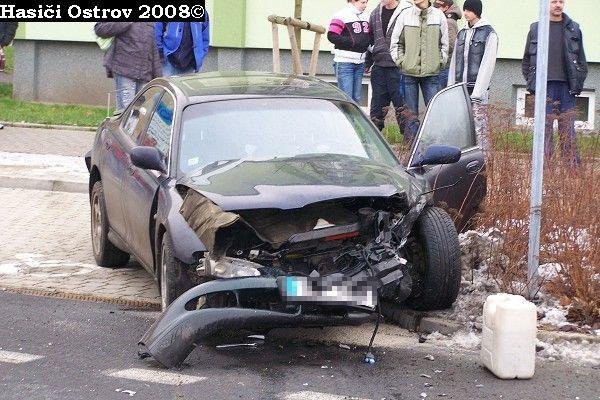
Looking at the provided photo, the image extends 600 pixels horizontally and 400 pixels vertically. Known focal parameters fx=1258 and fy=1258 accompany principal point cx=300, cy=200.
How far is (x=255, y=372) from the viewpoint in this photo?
268 inches

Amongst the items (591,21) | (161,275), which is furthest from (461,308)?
(591,21)

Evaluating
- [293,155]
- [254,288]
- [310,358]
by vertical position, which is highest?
[293,155]

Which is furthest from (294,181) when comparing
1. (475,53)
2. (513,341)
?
(475,53)

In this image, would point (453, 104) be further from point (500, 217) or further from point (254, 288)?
point (254, 288)

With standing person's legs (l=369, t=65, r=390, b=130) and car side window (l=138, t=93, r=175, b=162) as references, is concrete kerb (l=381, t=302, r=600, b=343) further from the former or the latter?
standing person's legs (l=369, t=65, r=390, b=130)

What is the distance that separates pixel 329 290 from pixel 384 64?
810 centimetres

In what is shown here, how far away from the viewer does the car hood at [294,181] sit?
6.94m

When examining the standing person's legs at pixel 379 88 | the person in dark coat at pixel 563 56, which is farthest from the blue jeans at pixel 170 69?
the person in dark coat at pixel 563 56

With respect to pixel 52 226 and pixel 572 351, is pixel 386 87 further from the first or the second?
pixel 572 351

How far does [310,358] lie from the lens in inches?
281

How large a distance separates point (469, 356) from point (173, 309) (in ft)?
5.70

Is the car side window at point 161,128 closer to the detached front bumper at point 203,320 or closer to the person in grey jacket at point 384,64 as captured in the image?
the detached front bumper at point 203,320

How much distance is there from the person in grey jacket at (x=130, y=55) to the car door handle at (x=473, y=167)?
560cm

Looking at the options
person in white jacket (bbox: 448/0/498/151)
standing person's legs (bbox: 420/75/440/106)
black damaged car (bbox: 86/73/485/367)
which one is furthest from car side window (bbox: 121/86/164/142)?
standing person's legs (bbox: 420/75/440/106)
